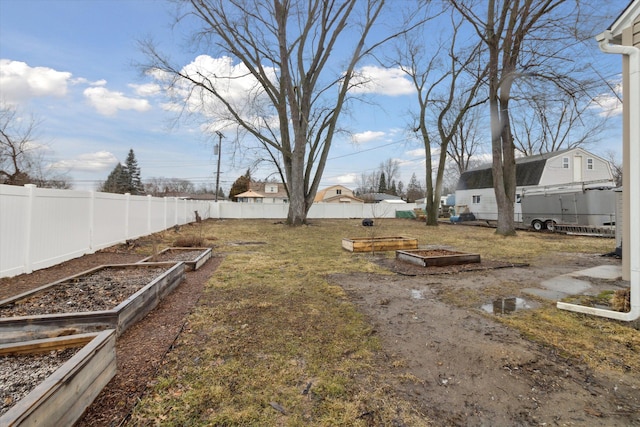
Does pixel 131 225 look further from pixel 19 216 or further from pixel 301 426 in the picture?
pixel 301 426

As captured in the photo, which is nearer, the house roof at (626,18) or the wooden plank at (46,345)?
the wooden plank at (46,345)

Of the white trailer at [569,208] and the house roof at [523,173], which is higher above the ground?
the house roof at [523,173]

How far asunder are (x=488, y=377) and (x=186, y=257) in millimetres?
6509

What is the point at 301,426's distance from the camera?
5.75 ft

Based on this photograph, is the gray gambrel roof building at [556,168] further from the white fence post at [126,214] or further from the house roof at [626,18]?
the white fence post at [126,214]

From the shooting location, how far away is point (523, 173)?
23047mm

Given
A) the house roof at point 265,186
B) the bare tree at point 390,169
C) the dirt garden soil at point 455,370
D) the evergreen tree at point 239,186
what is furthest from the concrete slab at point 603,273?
the bare tree at point 390,169

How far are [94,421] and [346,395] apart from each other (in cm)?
153

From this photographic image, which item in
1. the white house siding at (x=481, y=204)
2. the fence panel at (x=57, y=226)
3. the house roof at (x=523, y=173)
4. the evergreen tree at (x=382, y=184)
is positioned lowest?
the fence panel at (x=57, y=226)

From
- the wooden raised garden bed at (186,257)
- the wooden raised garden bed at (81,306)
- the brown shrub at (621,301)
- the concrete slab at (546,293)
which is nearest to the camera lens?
the wooden raised garden bed at (81,306)

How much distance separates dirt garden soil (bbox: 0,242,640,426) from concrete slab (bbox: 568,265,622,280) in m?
2.83

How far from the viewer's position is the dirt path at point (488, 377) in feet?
6.17

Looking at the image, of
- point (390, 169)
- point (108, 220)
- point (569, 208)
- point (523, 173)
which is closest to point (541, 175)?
point (523, 173)

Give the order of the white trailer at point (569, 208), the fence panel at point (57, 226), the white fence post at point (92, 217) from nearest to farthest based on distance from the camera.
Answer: the fence panel at point (57, 226) < the white fence post at point (92, 217) < the white trailer at point (569, 208)
